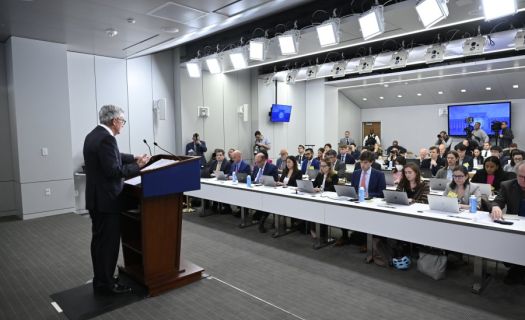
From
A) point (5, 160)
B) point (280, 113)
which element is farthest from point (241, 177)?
point (280, 113)

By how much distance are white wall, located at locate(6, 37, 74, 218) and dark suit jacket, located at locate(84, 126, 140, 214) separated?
4065 millimetres

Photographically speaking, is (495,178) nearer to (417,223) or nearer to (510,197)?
(510,197)

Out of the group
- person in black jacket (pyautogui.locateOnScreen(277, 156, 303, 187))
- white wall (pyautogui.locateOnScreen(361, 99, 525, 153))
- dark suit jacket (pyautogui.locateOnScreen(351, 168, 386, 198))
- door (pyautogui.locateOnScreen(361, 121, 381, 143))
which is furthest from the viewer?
door (pyautogui.locateOnScreen(361, 121, 381, 143))

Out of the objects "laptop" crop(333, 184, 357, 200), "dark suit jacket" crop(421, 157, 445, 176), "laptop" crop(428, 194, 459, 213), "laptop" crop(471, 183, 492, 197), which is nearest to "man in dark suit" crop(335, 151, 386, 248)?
"laptop" crop(333, 184, 357, 200)

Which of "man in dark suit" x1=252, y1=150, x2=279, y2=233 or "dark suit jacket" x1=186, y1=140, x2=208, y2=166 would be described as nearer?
"man in dark suit" x1=252, y1=150, x2=279, y2=233

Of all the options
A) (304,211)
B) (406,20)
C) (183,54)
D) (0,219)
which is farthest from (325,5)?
(0,219)

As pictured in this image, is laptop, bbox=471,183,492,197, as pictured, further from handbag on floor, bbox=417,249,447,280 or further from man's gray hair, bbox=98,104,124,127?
man's gray hair, bbox=98,104,124,127

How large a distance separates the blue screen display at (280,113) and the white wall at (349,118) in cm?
357

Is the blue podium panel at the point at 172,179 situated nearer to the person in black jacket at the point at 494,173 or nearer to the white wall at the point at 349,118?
the person in black jacket at the point at 494,173

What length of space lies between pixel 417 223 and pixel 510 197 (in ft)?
3.56

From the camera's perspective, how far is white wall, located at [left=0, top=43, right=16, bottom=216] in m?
6.30

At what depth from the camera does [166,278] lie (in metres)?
3.23

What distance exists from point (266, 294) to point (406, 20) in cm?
429

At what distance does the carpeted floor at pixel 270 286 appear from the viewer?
289 cm
